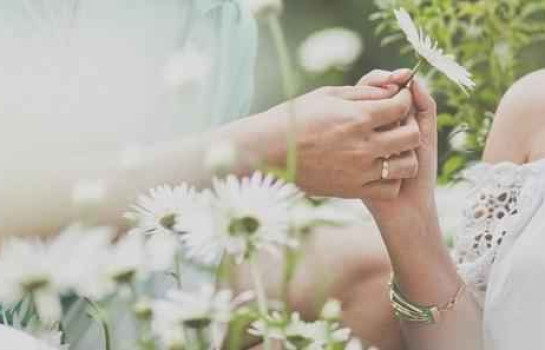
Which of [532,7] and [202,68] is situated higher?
[202,68]

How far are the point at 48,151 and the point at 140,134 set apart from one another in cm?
26

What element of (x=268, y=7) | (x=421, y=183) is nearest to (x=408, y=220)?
(x=421, y=183)

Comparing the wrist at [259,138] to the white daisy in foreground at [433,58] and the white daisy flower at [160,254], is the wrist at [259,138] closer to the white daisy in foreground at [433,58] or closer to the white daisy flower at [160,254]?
the white daisy in foreground at [433,58]

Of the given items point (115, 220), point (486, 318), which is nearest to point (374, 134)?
point (115, 220)

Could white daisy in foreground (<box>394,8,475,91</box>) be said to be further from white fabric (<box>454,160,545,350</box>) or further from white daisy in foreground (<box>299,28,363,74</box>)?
white fabric (<box>454,160,545,350</box>)

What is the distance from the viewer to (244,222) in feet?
2.00

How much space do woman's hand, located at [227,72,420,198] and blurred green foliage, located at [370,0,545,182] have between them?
103cm

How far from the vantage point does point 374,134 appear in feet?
3.91

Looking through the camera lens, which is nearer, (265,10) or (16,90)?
(265,10)

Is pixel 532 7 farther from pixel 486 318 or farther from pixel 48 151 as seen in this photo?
pixel 48 151

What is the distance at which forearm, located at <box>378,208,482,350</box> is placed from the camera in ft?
4.55

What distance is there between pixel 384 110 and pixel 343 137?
56 millimetres

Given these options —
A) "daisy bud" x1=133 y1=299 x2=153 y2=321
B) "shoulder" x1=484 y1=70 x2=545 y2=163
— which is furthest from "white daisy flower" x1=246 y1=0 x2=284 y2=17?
"shoulder" x1=484 y1=70 x2=545 y2=163

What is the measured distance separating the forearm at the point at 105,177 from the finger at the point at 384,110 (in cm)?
11
